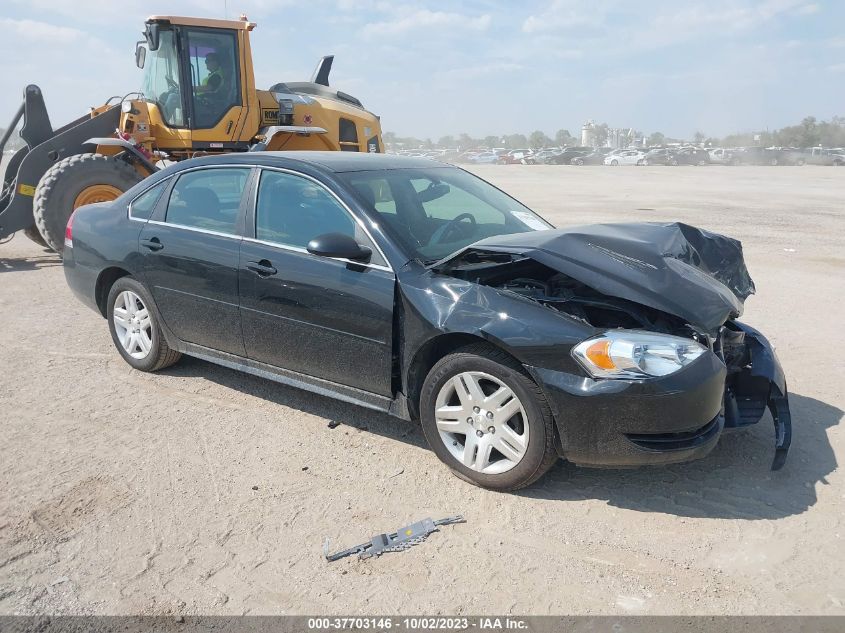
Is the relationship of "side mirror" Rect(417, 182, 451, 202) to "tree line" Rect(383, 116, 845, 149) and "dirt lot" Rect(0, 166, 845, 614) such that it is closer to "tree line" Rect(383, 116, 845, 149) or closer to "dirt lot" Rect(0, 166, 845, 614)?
"dirt lot" Rect(0, 166, 845, 614)

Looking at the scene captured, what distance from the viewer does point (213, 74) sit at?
36.5ft

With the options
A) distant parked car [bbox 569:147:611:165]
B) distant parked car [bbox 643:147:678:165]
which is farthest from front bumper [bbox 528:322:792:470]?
distant parked car [bbox 569:147:611:165]

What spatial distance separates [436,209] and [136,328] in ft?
7.99

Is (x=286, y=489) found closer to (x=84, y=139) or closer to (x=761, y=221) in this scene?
(x=84, y=139)

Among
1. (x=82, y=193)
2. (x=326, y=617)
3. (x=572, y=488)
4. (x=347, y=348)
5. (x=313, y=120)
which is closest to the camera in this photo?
(x=326, y=617)

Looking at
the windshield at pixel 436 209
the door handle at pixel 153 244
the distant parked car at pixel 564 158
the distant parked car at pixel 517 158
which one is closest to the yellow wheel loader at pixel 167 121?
the door handle at pixel 153 244

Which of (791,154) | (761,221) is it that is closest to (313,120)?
(761,221)

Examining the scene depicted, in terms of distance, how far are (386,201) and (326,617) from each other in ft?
7.85

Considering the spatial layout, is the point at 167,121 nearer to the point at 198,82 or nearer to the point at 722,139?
the point at 198,82

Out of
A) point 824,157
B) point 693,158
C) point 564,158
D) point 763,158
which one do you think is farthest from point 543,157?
point 824,157

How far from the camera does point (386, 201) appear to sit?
4.25m

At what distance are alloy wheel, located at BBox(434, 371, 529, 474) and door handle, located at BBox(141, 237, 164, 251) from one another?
242cm

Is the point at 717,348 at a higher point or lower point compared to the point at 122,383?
higher

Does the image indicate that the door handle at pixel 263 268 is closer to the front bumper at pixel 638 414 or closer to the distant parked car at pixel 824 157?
the front bumper at pixel 638 414
